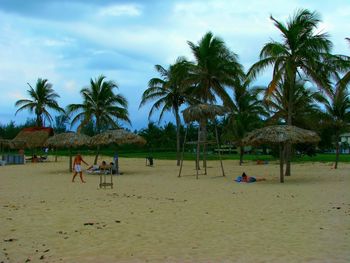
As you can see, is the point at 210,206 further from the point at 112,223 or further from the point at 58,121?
the point at 58,121

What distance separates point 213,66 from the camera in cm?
2308

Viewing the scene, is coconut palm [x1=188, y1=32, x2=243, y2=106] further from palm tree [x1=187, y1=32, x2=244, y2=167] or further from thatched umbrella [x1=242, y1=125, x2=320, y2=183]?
thatched umbrella [x1=242, y1=125, x2=320, y2=183]

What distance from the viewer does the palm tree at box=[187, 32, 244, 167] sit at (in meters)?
23.1

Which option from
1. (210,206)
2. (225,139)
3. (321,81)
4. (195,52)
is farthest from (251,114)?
(210,206)

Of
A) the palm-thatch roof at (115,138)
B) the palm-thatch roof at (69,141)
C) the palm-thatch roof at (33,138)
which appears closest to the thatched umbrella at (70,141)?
the palm-thatch roof at (69,141)

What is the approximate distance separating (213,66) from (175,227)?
16513 mm

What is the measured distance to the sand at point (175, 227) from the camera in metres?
5.65

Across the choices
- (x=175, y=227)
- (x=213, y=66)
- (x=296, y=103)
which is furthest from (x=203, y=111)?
(x=175, y=227)

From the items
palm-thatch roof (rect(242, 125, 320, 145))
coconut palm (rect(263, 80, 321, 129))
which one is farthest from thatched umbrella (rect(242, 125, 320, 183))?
coconut palm (rect(263, 80, 321, 129))

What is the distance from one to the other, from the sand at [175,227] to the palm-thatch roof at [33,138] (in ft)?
88.9

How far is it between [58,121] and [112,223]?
92557 mm

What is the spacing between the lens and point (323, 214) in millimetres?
8797

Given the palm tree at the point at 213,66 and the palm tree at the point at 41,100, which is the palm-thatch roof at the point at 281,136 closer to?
the palm tree at the point at 213,66

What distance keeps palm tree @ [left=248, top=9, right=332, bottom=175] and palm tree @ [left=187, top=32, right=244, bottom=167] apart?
4.42 m
